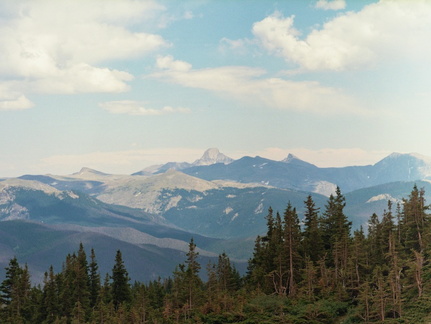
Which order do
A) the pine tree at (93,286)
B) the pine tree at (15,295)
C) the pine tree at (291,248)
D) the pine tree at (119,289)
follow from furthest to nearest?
the pine tree at (93,286)
the pine tree at (15,295)
the pine tree at (119,289)
the pine tree at (291,248)

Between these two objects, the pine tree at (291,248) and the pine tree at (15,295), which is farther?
the pine tree at (15,295)

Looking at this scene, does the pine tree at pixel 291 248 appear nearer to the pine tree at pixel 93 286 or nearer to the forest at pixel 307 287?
the forest at pixel 307 287

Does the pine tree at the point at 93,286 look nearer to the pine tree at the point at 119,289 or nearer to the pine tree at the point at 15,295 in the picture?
the pine tree at the point at 119,289

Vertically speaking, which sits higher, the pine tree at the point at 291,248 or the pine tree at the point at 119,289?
the pine tree at the point at 291,248

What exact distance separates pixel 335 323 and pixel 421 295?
1236cm

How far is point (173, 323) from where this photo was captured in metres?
85.2

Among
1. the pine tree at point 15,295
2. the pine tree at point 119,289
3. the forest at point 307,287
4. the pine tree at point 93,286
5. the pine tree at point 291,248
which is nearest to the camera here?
the forest at point 307,287

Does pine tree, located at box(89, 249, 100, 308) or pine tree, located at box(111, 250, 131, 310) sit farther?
pine tree, located at box(89, 249, 100, 308)

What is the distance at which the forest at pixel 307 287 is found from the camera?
69.2m

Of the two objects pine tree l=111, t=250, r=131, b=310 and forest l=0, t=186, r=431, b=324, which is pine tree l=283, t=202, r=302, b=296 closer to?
forest l=0, t=186, r=431, b=324

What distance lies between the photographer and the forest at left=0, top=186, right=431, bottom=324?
69188 millimetres

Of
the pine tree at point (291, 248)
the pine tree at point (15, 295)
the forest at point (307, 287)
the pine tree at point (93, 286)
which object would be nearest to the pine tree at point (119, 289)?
the forest at point (307, 287)

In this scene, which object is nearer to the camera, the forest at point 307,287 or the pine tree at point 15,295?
the forest at point 307,287

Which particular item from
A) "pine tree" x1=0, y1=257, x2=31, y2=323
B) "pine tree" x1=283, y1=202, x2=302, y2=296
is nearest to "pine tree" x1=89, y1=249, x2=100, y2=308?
"pine tree" x1=0, y1=257, x2=31, y2=323
